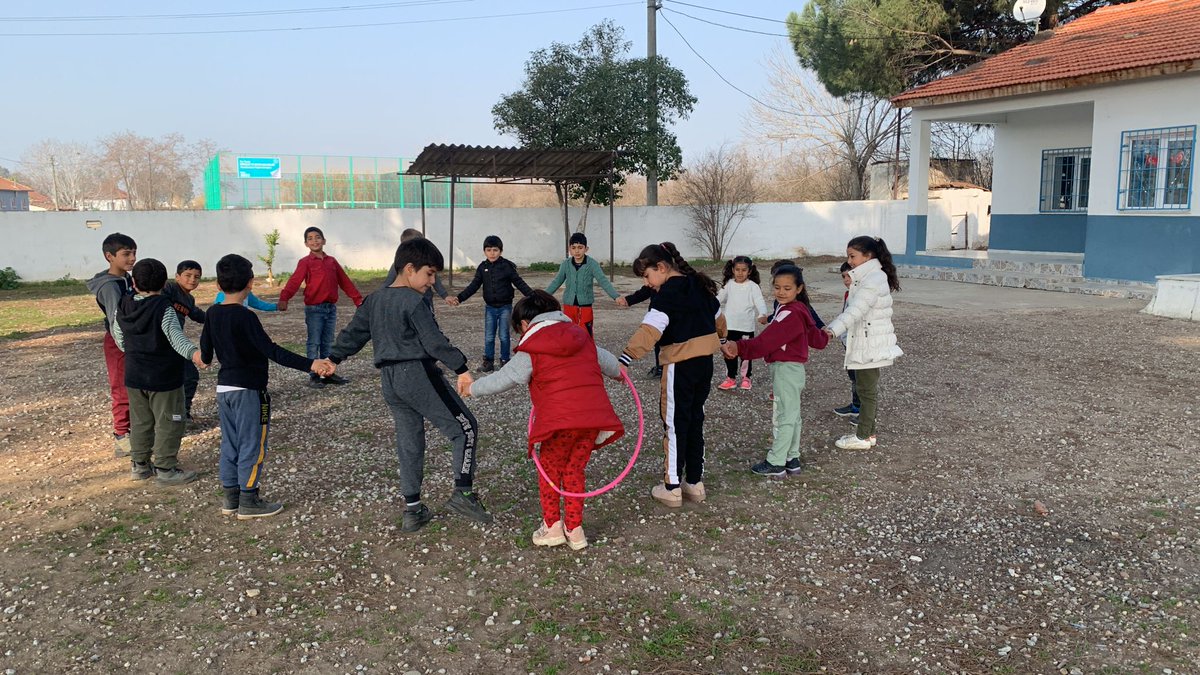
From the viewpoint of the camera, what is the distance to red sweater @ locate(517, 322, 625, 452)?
12.5 ft

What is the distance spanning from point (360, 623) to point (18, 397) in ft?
19.6

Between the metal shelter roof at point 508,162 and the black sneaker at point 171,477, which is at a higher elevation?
the metal shelter roof at point 508,162

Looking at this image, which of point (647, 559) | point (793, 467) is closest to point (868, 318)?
point (793, 467)

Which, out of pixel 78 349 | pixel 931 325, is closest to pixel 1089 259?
pixel 931 325

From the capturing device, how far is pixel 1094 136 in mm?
14672

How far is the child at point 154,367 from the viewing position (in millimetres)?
4871

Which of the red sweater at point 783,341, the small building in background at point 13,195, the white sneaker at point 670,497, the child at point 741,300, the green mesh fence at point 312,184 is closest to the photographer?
the white sneaker at point 670,497

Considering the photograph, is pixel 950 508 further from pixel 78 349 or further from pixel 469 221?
pixel 469 221

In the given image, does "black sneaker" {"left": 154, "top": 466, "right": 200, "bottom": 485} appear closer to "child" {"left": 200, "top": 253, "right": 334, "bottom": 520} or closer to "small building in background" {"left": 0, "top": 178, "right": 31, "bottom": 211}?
"child" {"left": 200, "top": 253, "right": 334, "bottom": 520}

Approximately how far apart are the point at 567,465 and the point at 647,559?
0.59m

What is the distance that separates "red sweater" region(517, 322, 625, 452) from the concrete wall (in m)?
18.5

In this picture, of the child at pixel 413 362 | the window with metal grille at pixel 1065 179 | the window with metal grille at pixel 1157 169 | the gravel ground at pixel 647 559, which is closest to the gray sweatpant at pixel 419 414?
the child at pixel 413 362

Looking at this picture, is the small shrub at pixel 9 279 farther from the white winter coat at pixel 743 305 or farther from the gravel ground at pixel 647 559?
the white winter coat at pixel 743 305

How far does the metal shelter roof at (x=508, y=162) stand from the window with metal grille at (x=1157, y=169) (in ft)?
31.6
